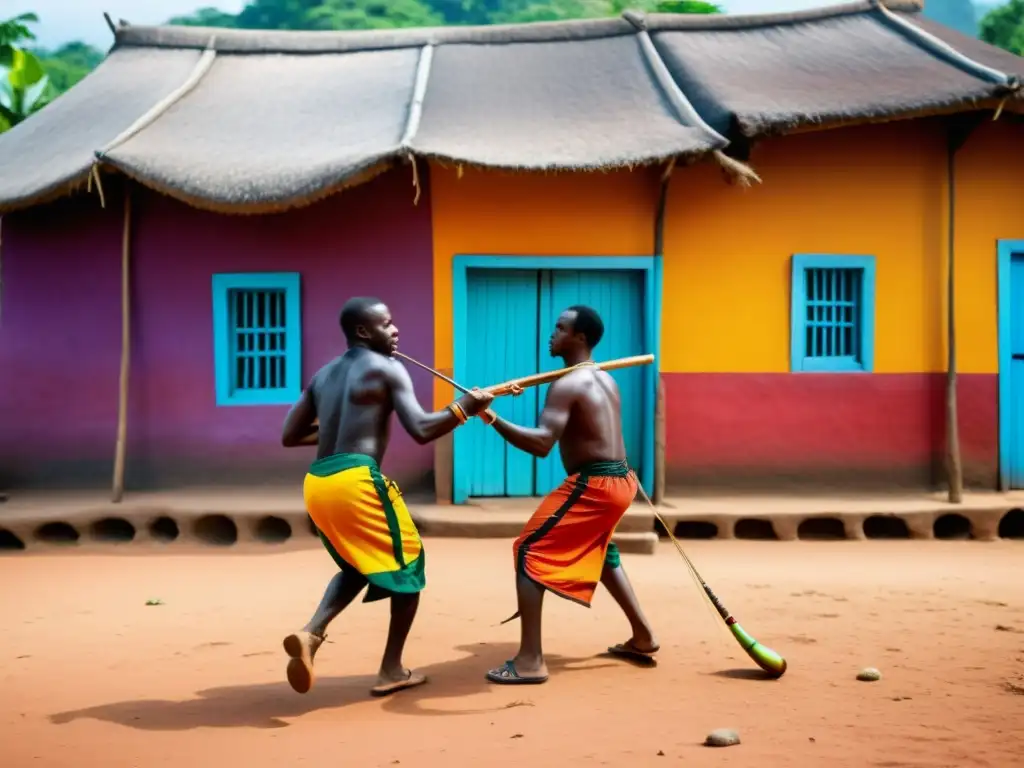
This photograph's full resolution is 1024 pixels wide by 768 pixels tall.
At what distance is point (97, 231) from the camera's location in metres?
9.20

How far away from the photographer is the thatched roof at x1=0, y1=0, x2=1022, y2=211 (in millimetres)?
8047

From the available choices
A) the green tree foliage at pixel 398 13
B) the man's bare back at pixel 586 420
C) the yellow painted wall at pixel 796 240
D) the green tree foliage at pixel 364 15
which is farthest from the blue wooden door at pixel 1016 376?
the green tree foliage at pixel 364 15

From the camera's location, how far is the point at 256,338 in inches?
359

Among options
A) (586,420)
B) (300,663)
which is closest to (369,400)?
(586,420)

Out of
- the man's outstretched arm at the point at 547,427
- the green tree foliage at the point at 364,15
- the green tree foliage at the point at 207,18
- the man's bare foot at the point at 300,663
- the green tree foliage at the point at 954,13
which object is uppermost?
the green tree foliage at the point at 954,13

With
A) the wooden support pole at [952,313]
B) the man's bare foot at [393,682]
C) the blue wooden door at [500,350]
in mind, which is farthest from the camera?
the blue wooden door at [500,350]

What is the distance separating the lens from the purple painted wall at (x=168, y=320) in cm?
884

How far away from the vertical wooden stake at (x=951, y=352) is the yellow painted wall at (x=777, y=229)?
4.2 inches

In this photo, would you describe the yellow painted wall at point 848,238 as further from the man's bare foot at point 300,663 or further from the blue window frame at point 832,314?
the man's bare foot at point 300,663

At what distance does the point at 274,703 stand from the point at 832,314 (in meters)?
6.33

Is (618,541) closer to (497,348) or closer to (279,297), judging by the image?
(497,348)

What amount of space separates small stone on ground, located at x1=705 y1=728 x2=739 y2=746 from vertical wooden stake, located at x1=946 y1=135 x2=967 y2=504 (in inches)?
220

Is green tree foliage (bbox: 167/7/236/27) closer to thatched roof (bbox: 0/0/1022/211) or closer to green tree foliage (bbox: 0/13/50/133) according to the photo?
green tree foliage (bbox: 0/13/50/133)

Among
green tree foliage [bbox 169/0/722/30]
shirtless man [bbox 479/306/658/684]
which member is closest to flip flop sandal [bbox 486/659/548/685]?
shirtless man [bbox 479/306/658/684]
